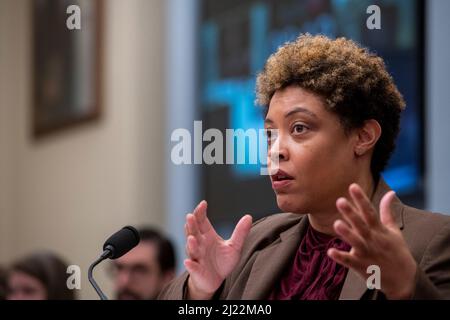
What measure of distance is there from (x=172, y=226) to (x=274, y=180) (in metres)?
3.82

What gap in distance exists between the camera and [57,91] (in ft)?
21.5

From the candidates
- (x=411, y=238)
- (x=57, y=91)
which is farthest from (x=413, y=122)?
(x=57, y=91)

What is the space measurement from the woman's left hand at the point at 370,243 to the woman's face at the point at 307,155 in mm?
384

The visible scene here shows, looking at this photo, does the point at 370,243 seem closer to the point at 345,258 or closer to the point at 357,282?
the point at 345,258

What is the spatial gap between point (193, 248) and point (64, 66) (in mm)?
4676

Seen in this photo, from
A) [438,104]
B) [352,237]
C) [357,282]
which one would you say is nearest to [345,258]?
[352,237]

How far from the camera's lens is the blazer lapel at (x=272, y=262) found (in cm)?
212

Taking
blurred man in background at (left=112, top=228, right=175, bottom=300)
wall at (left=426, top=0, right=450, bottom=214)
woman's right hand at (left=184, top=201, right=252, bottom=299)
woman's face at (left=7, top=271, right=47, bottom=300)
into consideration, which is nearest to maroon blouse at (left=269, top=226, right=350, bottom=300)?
woman's right hand at (left=184, top=201, right=252, bottom=299)

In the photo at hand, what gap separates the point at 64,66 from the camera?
6.49 meters

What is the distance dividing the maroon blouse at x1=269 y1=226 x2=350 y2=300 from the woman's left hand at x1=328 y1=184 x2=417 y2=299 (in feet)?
1.08

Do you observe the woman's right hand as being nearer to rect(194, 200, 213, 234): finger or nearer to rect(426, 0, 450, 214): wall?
rect(194, 200, 213, 234): finger

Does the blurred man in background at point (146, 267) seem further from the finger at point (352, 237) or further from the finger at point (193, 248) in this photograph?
the finger at point (352, 237)

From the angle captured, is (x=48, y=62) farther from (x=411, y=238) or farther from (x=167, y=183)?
(x=411, y=238)

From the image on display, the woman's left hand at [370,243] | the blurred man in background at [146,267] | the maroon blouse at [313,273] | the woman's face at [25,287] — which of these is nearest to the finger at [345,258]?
the woman's left hand at [370,243]
